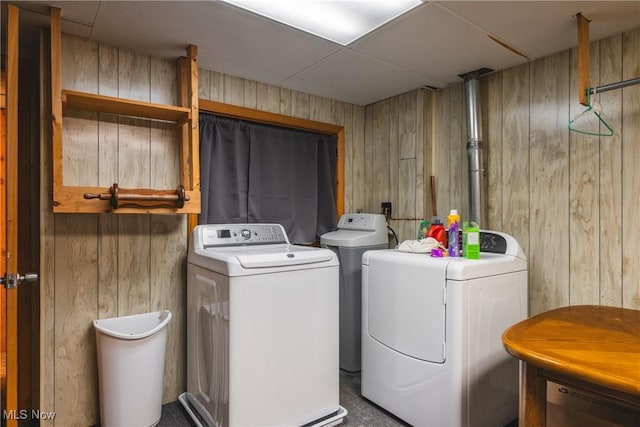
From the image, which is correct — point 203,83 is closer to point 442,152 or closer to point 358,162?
point 358,162

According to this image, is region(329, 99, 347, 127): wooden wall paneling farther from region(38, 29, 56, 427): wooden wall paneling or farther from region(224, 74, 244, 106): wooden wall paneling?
region(38, 29, 56, 427): wooden wall paneling

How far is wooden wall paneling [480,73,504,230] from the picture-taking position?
8.23 feet

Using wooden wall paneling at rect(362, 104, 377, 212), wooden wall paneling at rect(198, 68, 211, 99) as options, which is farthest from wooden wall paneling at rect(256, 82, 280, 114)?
wooden wall paneling at rect(362, 104, 377, 212)

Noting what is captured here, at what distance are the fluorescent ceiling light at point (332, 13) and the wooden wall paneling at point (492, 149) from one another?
1102 millimetres

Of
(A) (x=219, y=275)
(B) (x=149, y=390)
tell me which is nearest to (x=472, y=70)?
(A) (x=219, y=275)

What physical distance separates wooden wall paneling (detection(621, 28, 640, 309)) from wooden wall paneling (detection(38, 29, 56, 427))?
10.1 feet

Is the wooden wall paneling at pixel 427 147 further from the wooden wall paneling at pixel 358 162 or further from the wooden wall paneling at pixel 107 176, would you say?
the wooden wall paneling at pixel 107 176

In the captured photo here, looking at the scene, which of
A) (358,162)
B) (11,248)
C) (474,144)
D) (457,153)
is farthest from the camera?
(358,162)

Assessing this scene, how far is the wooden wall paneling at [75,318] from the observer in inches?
79.0

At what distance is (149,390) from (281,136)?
1924mm

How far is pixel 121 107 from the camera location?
6.71 feet

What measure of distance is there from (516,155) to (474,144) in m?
0.27
